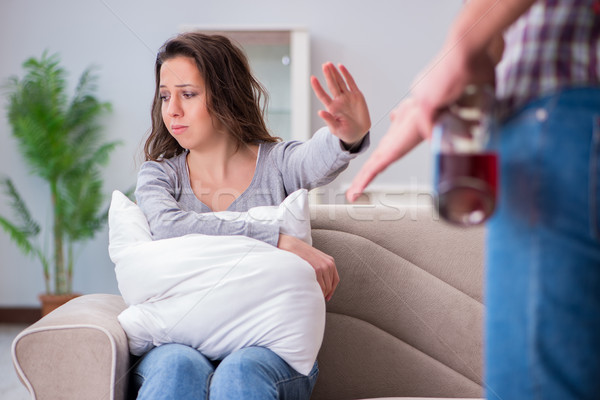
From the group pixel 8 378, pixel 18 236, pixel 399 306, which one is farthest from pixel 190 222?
pixel 18 236

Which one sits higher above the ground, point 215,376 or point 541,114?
point 541,114

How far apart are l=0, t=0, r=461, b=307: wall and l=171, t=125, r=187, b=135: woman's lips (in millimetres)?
2497

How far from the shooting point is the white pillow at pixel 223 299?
1121 millimetres

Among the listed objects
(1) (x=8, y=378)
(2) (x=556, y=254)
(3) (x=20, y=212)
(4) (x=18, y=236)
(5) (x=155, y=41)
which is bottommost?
(1) (x=8, y=378)

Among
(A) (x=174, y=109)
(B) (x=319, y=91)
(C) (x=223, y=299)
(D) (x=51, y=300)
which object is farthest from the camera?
(D) (x=51, y=300)

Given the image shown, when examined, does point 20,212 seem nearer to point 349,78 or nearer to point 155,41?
point 155,41

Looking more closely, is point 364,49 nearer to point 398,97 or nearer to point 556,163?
point 398,97

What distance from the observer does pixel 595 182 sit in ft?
1.44

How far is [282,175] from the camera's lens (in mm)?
1430

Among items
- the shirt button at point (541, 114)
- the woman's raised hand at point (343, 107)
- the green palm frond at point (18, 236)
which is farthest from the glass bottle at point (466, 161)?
the green palm frond at point (18, 236)

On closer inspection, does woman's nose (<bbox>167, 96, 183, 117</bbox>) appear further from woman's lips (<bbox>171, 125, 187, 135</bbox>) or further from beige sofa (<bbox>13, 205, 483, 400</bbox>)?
beige sofa (<bbox>13, 205, 483, 400</bbox>)

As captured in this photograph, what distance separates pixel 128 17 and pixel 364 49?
163cm

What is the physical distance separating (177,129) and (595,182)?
113cm

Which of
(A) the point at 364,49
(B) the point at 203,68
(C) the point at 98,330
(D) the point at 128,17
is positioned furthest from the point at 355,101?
(D) the point at 128,17
